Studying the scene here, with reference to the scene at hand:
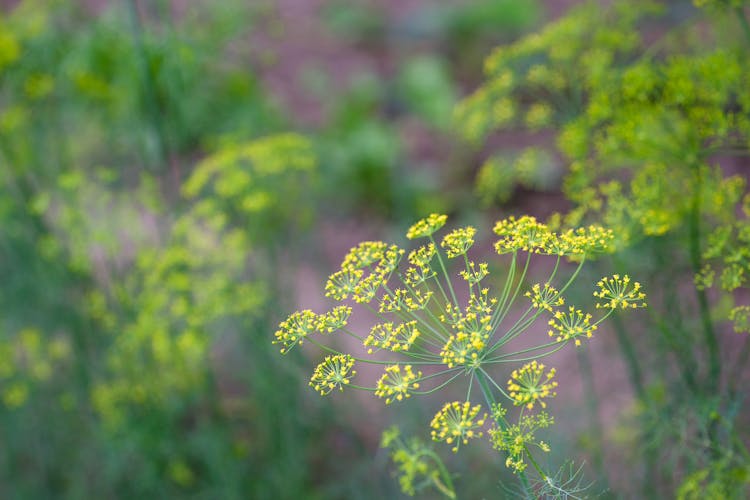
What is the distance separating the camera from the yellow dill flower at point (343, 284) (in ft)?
5.66

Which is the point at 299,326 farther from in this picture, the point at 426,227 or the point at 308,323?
the point at 426,227

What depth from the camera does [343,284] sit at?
1.78m

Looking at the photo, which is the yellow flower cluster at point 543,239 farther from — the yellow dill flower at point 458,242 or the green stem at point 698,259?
the green stem at point 698,259

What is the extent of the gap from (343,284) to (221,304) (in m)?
1.54

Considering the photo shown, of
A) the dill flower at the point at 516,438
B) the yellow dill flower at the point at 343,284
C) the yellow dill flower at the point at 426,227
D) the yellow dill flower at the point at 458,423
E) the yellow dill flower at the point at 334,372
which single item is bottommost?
the dill flower at the point at 516,438

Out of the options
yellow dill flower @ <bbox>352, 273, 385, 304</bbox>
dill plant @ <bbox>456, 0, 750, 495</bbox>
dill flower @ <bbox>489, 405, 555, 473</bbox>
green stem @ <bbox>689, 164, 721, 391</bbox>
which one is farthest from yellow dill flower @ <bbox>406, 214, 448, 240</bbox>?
green stem @ <bbox>689, 164, 721, 391</bbox>

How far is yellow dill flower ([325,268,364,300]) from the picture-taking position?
173cm

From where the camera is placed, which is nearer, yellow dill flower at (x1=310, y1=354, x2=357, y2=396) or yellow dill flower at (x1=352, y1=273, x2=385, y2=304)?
yellow dill flower at (x1=310, y1=354, x2=357, y2=396)

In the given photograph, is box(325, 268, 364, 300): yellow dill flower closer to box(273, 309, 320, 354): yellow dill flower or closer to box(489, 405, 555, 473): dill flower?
box(273, 309, 320, 354): yellow dill flower

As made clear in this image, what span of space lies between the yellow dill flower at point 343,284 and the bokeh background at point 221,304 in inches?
38.9

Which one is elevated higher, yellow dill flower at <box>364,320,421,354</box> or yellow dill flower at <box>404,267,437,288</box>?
yellow dill flower at <box>404,267,437,288</box>

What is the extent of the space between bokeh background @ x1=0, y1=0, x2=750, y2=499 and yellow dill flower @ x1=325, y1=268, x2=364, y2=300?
0.99 m

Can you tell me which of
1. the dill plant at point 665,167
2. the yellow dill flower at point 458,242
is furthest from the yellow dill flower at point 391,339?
the dill plant at point 665,167

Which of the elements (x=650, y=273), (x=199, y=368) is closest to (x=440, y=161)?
(x=199, y=368)
